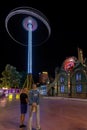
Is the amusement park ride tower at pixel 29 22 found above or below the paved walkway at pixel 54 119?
above

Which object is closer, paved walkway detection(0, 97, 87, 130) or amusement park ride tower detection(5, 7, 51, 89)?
paved walkway detection(0, 97, 87, 130)

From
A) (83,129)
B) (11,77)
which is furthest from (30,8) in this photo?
(11,77)

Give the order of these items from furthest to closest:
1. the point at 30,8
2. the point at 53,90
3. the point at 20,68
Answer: the point at 20,68 < the point at 53,90 < the point at 30,8

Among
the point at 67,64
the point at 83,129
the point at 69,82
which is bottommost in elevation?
the point at 83,129

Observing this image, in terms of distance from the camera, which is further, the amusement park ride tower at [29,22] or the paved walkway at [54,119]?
the amusement park ride tower at [29,22]

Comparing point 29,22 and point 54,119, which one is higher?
point 29,22

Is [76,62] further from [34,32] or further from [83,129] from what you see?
[83,129]

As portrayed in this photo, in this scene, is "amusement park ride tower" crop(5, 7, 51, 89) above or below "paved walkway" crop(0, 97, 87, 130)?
above

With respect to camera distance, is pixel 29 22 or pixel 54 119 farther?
pixel 29 22

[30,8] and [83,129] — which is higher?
[30,8]

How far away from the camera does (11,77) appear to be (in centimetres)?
8650

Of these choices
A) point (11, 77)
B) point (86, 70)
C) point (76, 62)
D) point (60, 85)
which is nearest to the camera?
point (86, 70)

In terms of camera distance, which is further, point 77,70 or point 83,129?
point 77,70

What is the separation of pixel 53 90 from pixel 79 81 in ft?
53.5
